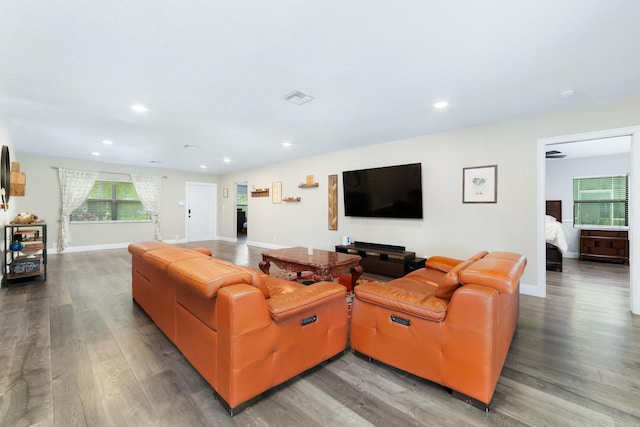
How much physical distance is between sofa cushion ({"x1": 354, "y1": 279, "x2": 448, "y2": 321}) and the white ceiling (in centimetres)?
180

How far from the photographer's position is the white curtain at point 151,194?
25.2ft

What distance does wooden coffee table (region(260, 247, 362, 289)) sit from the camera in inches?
134

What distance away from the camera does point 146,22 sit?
1.81m

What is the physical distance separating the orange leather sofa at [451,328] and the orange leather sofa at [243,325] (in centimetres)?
27

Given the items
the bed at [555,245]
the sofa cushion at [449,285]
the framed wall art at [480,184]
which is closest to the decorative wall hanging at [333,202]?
the framed wall art at [480,184]

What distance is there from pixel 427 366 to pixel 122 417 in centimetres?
175

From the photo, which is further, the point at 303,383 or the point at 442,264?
the point at 442,264

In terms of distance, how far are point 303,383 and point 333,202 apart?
4338mm

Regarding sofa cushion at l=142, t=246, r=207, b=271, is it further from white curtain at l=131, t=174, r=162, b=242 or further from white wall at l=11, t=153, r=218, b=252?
white curtain at l=131, t=174, r=162, b=242

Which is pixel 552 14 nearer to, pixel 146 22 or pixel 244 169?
pixel 146 22

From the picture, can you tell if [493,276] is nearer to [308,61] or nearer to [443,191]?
[308,61]

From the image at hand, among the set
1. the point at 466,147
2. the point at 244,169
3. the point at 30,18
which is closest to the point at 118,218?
the point at 244,169

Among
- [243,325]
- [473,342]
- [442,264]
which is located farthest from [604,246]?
[243,325]

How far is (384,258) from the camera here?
4.57 meters
